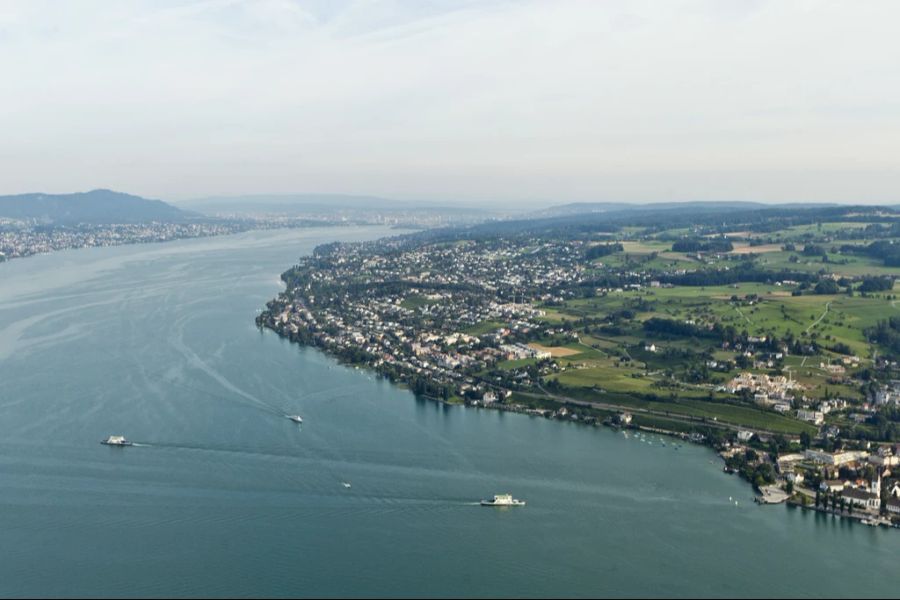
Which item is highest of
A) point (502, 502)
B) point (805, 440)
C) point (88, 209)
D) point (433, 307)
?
point (88, 209)

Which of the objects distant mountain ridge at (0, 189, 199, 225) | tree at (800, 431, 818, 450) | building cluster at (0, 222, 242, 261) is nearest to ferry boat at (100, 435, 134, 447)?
tree at (800, 431, 818, 450)

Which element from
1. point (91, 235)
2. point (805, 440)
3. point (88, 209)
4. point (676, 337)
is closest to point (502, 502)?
point (805, 440)

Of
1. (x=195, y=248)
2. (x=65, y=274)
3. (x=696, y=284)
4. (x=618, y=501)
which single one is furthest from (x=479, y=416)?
(x=195, y=248)

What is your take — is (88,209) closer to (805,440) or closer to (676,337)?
(676,337)

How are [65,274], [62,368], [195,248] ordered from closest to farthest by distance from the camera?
[62,368]
[65,274]
[195,248]

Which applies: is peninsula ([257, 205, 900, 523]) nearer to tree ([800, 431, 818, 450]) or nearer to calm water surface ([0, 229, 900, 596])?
tree ([800, 431, 818, 450])

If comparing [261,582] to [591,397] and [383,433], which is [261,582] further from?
[591,397]
